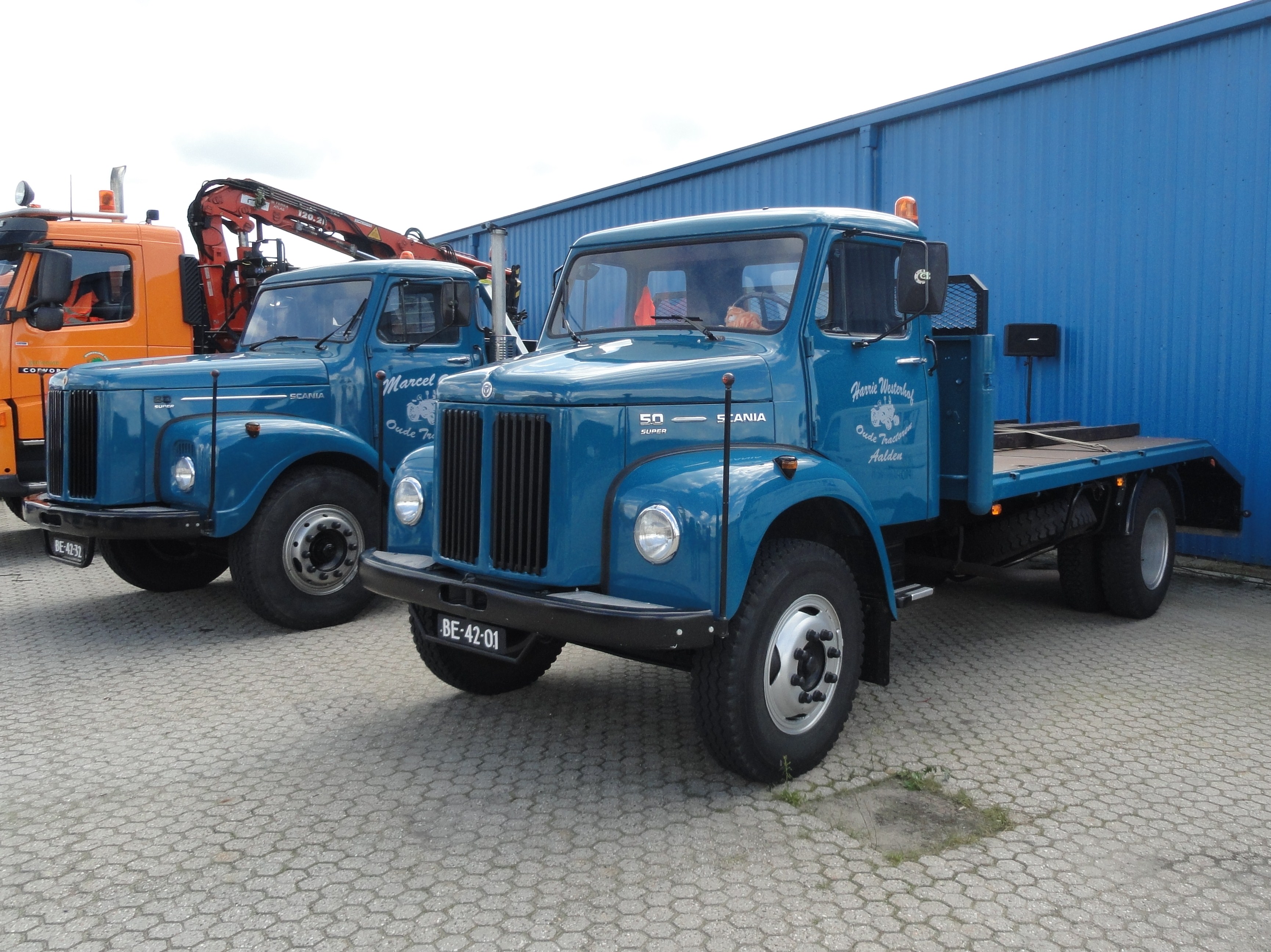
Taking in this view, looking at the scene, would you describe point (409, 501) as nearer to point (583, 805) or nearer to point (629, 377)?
point (629, 377)

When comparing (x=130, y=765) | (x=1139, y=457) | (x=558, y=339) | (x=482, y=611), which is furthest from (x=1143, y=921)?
(x=1139, y=457)

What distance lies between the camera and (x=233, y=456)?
612 cm

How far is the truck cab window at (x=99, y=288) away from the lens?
880cm

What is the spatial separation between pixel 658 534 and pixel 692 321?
4.30 ft

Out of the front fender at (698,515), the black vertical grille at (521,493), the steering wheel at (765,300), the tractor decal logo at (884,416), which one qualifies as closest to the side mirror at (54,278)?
the black vertical grille at (521,493)

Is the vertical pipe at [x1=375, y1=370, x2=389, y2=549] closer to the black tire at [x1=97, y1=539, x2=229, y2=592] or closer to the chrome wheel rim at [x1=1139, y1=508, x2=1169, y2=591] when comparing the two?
the black tire at [x1=97, y1=539, x2=229, y2=592]

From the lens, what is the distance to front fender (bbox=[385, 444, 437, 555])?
450cm

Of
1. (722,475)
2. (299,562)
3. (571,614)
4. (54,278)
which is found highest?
(54,278)

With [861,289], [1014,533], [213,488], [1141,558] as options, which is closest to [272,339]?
[213,488]

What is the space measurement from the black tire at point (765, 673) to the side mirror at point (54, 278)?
6.76m

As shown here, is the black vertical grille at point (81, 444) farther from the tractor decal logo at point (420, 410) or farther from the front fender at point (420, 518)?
the front fender at point (420, 518)

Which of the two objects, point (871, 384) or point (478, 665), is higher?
point (871, 384)

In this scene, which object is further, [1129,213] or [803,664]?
[1129,213]

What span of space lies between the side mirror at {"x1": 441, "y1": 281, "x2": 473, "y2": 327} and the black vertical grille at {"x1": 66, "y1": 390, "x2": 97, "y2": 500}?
2.27 metres
